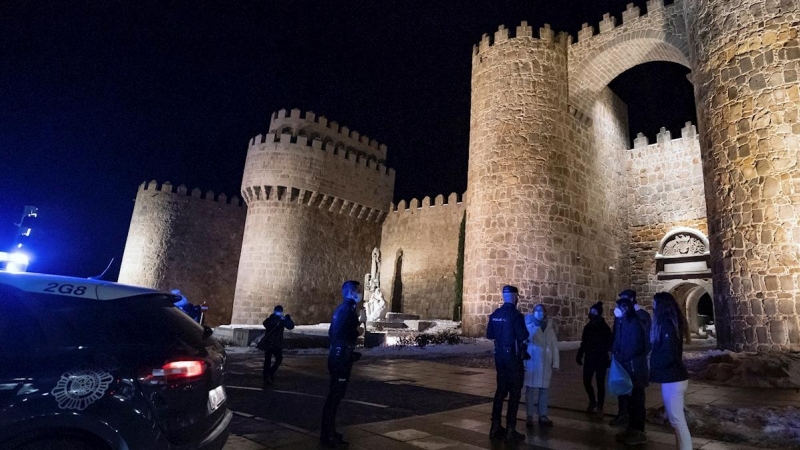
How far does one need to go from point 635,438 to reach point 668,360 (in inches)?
42.6

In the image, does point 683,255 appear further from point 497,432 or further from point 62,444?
point 62,444

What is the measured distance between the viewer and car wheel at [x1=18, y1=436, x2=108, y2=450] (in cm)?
205

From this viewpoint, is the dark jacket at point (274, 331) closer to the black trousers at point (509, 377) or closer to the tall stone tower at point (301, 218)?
the black trousers at point (509, 377)

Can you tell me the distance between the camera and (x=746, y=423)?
4391 mm

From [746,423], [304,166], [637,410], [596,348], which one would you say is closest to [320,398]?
[596,348]

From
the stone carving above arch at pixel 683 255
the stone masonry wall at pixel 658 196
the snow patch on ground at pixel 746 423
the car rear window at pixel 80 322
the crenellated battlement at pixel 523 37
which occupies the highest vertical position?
the crenellated battlement at pixel 523 37

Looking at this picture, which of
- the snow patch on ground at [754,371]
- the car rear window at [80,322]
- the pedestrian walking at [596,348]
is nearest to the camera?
the car rear window at [80,322]

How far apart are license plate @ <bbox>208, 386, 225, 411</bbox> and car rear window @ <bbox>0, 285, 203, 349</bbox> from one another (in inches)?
13.2

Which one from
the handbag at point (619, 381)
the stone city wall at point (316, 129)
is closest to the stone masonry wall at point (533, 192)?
the handbag at point (619, 381)

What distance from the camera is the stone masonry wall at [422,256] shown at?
2408 cm

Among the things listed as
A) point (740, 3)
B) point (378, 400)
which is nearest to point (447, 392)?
point (378, 400)

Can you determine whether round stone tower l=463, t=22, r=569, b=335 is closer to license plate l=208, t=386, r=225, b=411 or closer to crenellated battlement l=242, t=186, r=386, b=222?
crenellated battlement l=242, t=186, r=386, b=222

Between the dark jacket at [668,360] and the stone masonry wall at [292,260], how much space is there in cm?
2048

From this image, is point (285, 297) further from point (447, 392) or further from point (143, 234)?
point (447, 392)
